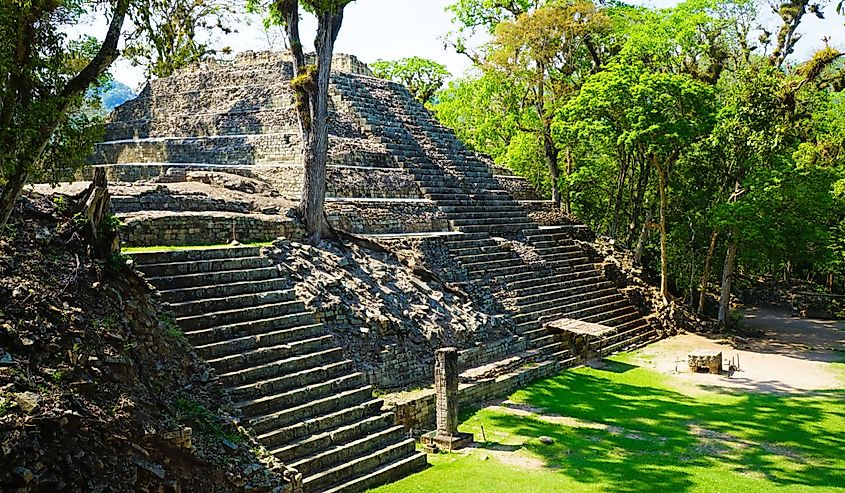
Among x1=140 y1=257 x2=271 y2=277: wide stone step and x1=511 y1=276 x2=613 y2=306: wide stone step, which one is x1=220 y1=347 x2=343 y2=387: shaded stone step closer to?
x1=140 y1=257 x2=271 y2=277: wide stone step

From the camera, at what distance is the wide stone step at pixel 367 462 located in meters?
8.84

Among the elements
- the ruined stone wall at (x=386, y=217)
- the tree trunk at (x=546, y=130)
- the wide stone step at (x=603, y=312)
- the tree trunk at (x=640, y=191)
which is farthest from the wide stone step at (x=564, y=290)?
the tree trunk at (x=640, y=191)

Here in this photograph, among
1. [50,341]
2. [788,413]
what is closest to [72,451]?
[50,341]

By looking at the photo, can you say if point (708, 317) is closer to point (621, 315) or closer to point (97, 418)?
point (621, 315)

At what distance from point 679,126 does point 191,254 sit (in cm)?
1292

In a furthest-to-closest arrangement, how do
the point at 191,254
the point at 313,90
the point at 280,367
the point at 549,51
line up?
the point at 549,51, the point at 313,90, the point at 191,254, the point at 280,367

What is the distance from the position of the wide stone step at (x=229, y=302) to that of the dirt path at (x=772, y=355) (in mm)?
8852

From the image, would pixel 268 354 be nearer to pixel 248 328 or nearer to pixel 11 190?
pixel 248 328

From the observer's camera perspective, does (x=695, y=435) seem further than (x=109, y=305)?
Yes

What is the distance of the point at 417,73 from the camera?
34906 mm

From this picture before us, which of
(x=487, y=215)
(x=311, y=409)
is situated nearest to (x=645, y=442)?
(x=311, y=409)

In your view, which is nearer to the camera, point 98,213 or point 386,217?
point 98,213

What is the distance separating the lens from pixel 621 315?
19062mm

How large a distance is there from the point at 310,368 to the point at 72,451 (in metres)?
4.18
